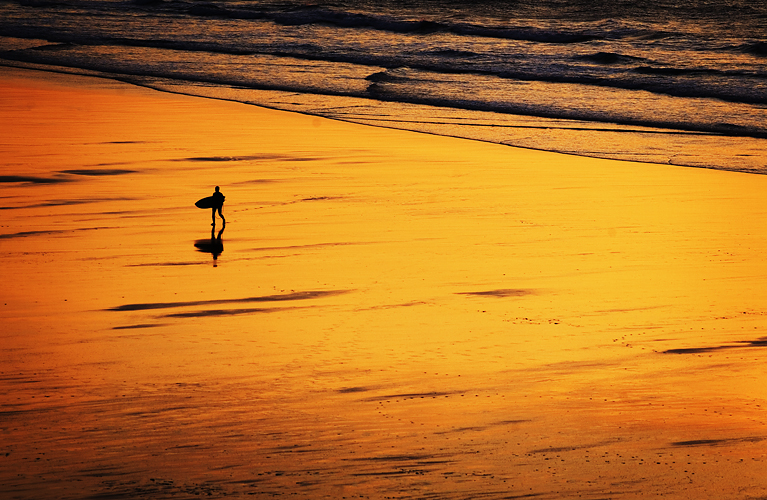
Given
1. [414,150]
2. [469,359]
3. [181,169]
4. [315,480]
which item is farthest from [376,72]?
[315,480]

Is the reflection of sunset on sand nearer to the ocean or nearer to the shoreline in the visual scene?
the shoreline

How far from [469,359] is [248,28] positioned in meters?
27.8

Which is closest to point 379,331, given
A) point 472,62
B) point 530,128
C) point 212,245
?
point 212,245

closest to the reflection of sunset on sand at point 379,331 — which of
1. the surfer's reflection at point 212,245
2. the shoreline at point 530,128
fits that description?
the surfer's reflection at point 212,245

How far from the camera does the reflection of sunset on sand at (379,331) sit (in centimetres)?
487

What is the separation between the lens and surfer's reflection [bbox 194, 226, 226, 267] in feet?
27.6

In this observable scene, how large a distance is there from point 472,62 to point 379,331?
59.3 ft

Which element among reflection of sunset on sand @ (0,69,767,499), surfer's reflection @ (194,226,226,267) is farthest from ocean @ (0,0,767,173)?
surfer's reflection @ (194,226,226,267)

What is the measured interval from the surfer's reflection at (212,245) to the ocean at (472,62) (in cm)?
609

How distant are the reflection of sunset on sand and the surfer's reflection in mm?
51

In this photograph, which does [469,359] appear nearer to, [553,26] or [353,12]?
[553,26]

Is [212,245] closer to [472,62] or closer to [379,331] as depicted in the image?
[379,331]

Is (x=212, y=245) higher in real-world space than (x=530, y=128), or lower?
lower

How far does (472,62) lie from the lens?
23.9 m
